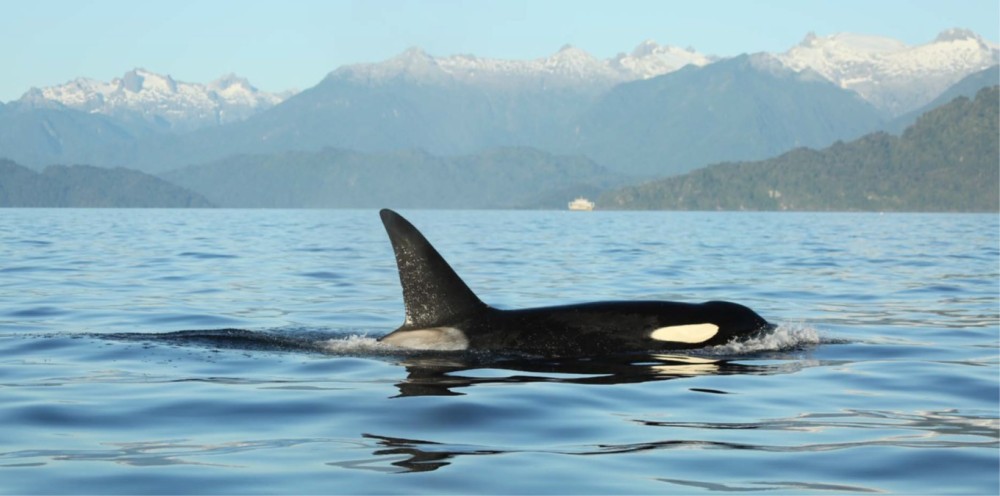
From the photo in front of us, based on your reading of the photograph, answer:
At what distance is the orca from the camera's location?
13953 mm

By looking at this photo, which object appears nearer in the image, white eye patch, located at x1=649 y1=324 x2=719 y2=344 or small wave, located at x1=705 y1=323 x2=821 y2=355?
white eye patch, located at x1=649 y1=324 x2=719 y2=344

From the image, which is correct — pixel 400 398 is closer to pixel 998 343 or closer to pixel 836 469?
pixel 836 469

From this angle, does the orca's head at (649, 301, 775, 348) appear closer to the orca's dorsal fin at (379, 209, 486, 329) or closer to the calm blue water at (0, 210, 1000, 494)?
the calm blue water at (0, 210, 1000, 494)

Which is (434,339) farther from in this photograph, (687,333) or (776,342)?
(776,342)

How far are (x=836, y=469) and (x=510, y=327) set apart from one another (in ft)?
20.7

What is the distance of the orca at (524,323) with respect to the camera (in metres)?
14.0

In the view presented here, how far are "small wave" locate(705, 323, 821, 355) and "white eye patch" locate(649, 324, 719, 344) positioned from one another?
6.6 inches

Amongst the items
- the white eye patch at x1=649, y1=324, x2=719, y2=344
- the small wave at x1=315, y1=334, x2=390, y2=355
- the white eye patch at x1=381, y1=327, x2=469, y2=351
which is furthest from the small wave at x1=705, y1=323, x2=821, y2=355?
the small wave at x1=315, y1=334, x2=390, y2=355

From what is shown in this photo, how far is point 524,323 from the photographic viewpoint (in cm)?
1440

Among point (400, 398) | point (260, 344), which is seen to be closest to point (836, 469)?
point (400, 398)

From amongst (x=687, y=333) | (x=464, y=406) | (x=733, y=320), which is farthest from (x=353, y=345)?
(x=464, y=406)

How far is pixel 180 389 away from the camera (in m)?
11.8

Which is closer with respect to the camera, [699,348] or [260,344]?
[699,348]

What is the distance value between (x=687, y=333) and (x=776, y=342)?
4.34ft
